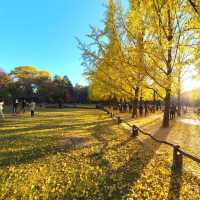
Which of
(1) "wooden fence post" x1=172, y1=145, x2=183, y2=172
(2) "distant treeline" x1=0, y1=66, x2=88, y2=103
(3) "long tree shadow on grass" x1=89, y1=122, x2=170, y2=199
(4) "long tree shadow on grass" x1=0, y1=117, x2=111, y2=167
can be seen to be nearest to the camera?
(3) "long tree shadow on grass" x1=89, y1=122, x2=170, y2=199

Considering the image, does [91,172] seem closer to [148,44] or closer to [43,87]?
[148,44]

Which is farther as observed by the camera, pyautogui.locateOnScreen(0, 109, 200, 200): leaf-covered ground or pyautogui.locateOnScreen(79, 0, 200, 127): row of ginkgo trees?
pyautogui.locateOnScreen(79, 0, 200, 127): row of ginkgo trees

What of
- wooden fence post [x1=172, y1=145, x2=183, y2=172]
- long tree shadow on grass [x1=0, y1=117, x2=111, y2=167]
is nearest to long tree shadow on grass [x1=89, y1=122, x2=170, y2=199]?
wooden fence post [x1=172, y1=145, x2=183, y2=172]

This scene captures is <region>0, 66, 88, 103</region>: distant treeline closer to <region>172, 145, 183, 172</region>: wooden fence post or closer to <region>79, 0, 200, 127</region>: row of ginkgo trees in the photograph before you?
<region>79, 0, 200, 127</region>: row of ginkgo trees

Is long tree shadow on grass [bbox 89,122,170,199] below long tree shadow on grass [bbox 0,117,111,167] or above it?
below

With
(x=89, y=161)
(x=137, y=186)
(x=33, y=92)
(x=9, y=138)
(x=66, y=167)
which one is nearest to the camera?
(x=137, y=186)

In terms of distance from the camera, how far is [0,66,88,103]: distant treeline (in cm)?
6994

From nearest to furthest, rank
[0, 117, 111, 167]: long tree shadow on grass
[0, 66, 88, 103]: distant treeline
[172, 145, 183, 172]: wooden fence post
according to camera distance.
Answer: [172, 145, 183, 172]: wooden fence post → [0, 117, 111, 167]: long tree shadow on grass → [0, 66, 88, 103]: distant treeline

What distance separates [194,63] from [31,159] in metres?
10.1

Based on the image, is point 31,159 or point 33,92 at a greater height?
point 33,92

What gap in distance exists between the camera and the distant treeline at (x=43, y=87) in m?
69.9

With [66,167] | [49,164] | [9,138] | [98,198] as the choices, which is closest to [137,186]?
[98,198]

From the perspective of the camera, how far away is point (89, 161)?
24.0 ft

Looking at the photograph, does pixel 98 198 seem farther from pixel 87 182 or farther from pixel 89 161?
pixel 89 161
